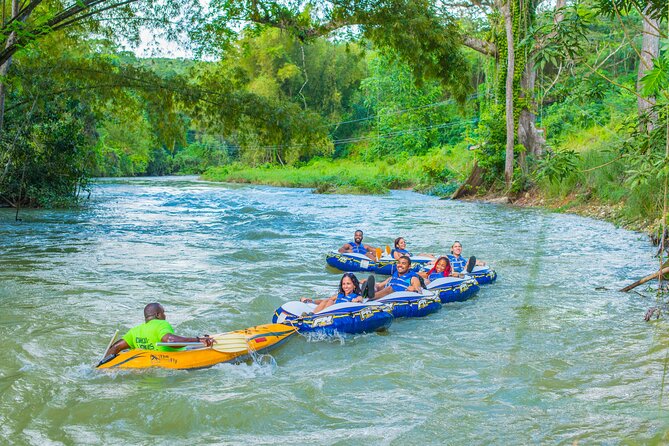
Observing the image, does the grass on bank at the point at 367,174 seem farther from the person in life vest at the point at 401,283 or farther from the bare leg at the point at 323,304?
the bare leg at the point at 323,304

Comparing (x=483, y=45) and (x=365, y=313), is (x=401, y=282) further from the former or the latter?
(x=483, y=45)

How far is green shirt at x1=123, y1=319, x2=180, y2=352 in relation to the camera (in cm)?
653

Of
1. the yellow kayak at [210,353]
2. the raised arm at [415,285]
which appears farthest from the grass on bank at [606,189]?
the yellow kayak at [210,353]

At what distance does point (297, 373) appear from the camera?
671 cm

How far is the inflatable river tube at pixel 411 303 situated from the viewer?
8.70 meters

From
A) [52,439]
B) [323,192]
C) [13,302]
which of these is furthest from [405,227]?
[323,192]

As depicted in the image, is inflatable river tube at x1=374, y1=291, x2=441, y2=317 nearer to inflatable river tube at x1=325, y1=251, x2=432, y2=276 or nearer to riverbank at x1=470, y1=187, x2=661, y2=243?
inflatable river tube at x1=325, y1=251, x2=432, y2=276

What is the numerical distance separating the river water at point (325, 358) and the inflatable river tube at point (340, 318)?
0.49 feet

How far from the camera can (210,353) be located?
671cm

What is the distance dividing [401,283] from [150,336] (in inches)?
159

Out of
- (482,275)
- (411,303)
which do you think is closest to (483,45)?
(482,275)

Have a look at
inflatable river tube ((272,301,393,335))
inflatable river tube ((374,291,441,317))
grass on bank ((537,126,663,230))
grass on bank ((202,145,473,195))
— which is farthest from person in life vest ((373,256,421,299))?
grass on bank ((202,145,473,195))

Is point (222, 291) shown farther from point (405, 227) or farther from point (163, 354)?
point (405, 227)

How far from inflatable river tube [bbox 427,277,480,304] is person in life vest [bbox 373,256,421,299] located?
32 centimetres
